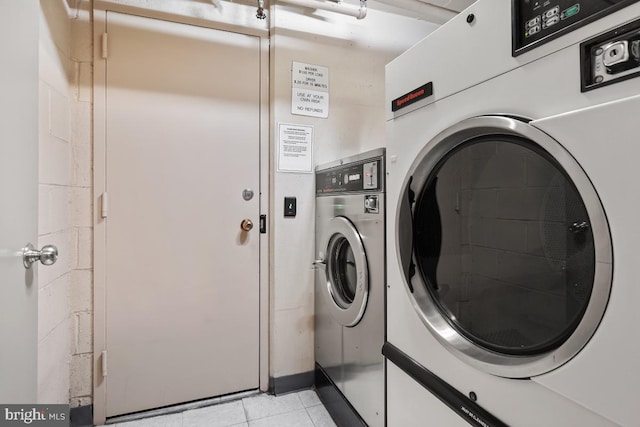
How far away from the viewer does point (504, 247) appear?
799 mm

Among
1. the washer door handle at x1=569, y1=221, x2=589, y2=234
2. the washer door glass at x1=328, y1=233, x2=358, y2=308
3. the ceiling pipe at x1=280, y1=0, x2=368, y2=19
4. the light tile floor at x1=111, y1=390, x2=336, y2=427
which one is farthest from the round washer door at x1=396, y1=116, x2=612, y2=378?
the ceiling pipe at x1=280, y1=0, x2=368, y2=19

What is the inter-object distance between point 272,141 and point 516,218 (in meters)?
1.43

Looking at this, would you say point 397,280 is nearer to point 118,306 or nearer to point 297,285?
point 297,285

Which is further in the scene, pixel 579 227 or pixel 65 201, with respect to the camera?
pixel 65 201

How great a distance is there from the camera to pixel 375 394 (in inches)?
50.1

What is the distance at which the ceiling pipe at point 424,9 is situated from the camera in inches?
72.3

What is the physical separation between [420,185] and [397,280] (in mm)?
333

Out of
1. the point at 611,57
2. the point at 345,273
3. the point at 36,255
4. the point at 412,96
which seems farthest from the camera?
the point at 345,273

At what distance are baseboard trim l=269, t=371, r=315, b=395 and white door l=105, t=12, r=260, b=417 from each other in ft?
0.41

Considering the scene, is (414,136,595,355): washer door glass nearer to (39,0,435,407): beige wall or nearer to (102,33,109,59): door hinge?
(39,0,435,407): beige wall

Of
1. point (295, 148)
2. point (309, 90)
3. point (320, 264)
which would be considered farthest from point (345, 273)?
point (309, 90)

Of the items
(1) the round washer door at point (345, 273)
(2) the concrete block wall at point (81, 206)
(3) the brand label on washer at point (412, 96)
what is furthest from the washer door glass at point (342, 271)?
(2) the concrete block wall at point (81, 206)

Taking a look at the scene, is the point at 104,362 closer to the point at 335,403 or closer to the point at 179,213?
the point at 179,213

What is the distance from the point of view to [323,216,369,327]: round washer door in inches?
52.7
